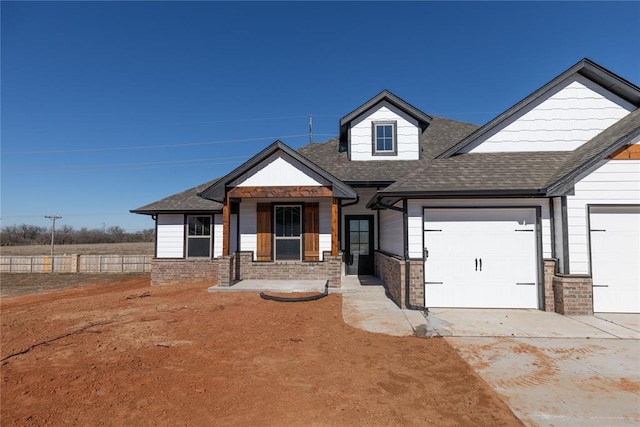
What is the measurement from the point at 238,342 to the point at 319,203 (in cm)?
677

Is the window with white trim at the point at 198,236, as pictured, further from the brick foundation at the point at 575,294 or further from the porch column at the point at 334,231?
the brick foundation at the point at 575,294

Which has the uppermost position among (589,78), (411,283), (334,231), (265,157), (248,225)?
(589,78)

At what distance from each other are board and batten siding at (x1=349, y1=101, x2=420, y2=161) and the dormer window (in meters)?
0.13

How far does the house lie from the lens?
684cm

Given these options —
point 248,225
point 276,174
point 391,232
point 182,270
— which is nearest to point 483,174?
point 391,232

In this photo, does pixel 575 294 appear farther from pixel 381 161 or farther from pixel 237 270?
pixel 237 270

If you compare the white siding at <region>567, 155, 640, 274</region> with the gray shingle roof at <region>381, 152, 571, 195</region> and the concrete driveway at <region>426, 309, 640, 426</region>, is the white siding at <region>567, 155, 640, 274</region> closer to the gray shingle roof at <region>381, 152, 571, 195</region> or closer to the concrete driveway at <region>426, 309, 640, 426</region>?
the gray shingle roof at <region>381, 152, 571, 195</region>

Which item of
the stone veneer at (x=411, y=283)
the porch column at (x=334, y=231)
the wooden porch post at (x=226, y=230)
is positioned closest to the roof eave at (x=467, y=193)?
the stone veneer at (x=411, y=283)

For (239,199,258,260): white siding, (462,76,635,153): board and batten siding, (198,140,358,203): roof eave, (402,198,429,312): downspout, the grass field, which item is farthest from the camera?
the grass field

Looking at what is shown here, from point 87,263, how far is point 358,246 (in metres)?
17.1

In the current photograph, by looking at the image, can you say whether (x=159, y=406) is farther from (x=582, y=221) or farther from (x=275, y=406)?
(x=582, y=221)

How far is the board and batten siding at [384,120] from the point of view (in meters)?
12.1

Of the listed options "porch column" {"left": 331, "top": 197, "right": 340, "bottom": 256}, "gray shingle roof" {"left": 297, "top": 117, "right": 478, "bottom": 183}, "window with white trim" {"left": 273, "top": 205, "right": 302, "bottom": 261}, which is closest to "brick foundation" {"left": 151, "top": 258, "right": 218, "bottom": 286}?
"window with white trim" {"left": 273, "top": 205, "right": 302, "bottom": 261}

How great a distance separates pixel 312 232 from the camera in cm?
1121
